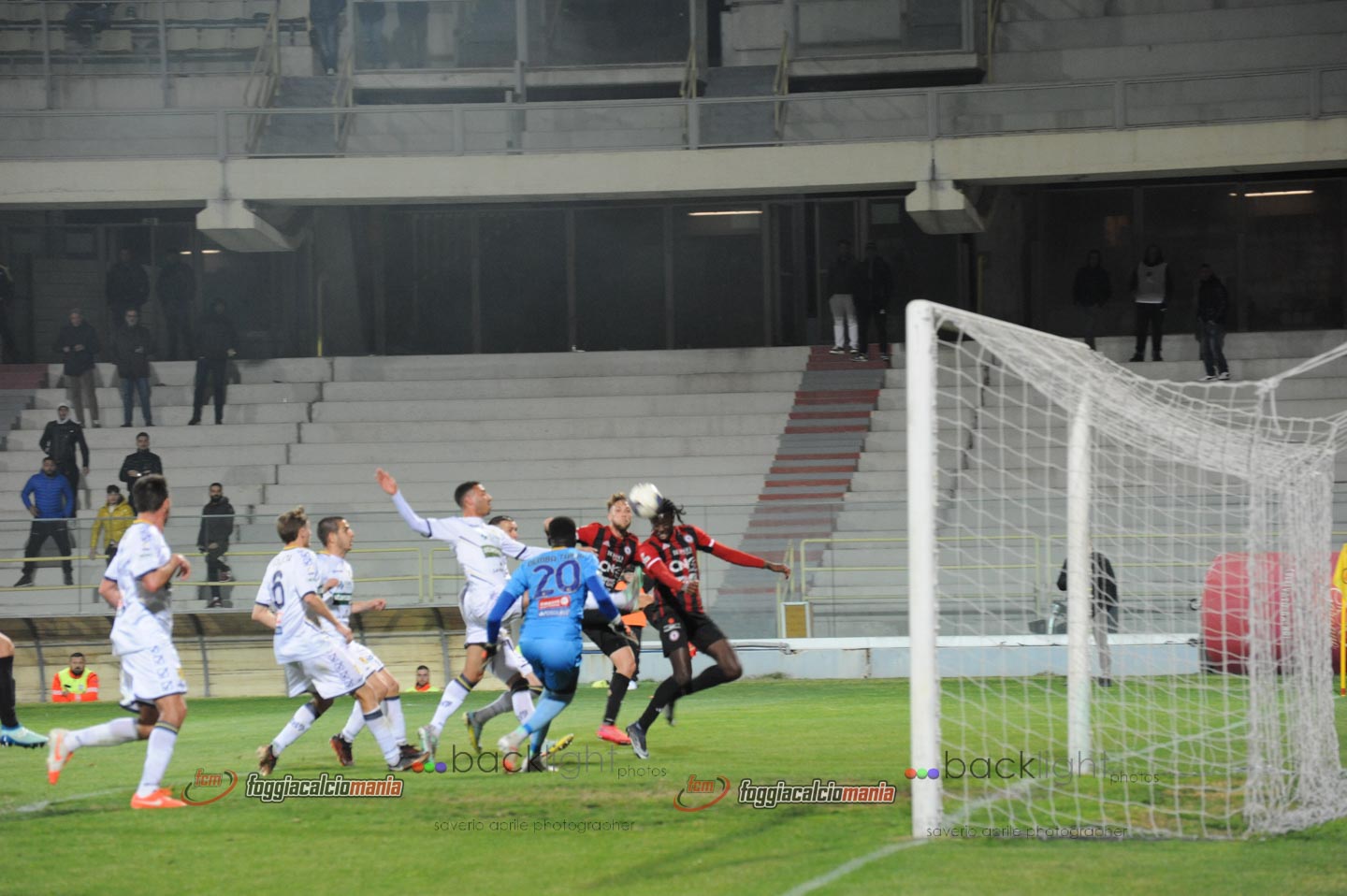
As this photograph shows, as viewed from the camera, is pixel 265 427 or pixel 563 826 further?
pixel 265 427

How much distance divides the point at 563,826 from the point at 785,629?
474 inches

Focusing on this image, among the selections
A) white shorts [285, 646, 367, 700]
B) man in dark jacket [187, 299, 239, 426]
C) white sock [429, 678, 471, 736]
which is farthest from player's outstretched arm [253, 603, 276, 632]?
man in dark jacket [187, 299, 239, 426]

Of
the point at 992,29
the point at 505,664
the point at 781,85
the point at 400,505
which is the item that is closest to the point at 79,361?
the point at 781,85

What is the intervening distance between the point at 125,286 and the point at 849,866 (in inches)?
929

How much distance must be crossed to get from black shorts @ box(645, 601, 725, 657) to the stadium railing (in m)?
15.3

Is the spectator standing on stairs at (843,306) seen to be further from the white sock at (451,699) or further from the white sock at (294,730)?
the white sock at (294,730)

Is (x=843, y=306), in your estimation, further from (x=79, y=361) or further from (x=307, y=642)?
(x=307, y=642)

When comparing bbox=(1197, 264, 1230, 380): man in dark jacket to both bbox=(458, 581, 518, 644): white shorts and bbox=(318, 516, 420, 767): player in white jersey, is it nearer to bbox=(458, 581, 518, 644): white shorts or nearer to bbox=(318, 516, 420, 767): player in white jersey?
bbox=(458, 581, 518, 644): white shorts

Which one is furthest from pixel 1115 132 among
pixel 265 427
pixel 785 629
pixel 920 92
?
pixel 265 427

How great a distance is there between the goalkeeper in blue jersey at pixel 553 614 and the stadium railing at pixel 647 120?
16.3 m

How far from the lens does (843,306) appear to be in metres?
28.1

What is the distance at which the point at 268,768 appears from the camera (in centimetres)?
1034

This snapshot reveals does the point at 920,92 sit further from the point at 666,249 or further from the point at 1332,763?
the point at 1332,763

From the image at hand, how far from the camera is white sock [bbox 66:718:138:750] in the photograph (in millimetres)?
9344
